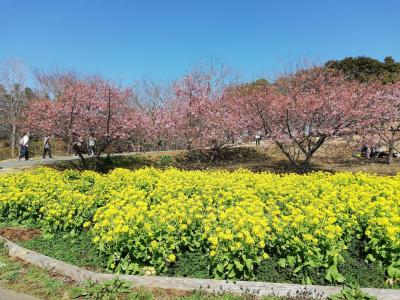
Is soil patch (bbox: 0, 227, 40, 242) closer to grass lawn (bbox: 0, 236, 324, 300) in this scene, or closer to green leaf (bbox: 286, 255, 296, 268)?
grass lawn (bbox: 0, 236, 324, 300)

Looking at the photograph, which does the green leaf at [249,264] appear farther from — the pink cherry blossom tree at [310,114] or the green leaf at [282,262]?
the pink cherry blossom tree at [310,114]

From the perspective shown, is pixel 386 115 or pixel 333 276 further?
pixel 386 115

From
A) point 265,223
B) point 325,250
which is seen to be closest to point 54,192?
point 265,223

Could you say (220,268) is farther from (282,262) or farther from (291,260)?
(291,260)

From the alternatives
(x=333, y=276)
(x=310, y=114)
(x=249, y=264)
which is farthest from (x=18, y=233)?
(x=310, y=114)

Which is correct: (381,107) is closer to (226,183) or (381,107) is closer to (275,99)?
(275,99)

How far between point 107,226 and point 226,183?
3361mm

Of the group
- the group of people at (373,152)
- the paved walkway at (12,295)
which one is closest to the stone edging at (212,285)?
the paved walkway at (12,295)

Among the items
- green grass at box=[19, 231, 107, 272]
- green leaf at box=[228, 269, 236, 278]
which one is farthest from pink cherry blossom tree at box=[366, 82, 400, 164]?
green grass at box=[19, 231, 107, 272]

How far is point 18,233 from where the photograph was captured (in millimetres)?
6961

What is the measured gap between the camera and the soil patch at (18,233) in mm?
6680

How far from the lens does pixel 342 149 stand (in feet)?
88.2

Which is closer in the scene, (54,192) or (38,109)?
(54,192)

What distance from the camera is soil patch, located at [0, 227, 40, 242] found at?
6.68 m
